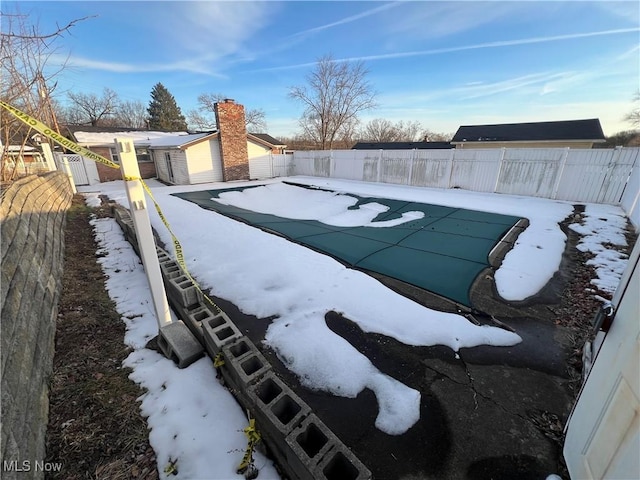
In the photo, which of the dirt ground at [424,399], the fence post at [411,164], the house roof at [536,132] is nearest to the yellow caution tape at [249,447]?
the dirt ground at [424,399]

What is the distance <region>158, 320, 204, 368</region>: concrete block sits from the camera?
2.36 m

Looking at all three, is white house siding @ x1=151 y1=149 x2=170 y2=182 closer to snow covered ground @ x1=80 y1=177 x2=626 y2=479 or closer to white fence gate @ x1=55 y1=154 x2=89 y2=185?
white fence gate @ x1=55 y1=154 x2=89 y2=185

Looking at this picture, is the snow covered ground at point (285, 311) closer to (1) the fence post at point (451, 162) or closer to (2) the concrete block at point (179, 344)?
(2) the concrete block at point (179, 344)

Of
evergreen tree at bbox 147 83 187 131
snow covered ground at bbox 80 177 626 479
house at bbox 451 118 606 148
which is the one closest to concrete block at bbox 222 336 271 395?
snow covered ground at bbox 80 177 626 479

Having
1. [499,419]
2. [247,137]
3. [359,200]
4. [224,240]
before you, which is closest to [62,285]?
[224,240]

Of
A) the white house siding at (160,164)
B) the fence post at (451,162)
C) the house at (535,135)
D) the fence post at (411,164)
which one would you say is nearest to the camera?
the fence post at (451,162)

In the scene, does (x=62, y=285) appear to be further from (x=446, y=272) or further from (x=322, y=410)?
(x=446, y=272)

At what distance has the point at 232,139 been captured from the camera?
14148 mm

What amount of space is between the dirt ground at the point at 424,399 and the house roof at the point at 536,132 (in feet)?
61.5

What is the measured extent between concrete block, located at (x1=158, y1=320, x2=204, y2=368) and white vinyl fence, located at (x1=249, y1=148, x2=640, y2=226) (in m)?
8.39

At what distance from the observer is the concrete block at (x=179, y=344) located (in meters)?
2.36

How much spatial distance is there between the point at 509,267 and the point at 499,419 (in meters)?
2.81

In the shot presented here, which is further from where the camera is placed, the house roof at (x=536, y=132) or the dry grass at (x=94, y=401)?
the house roof at (x=536, y=132)

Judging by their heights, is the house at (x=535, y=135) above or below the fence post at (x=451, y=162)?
above
